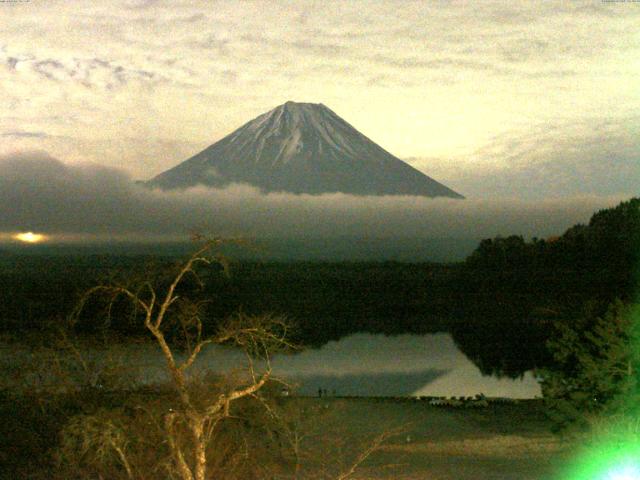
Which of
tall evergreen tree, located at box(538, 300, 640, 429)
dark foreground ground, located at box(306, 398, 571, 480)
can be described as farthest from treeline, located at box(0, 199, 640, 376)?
tall evergreen tree, located at box(538, 300, 640, 429)

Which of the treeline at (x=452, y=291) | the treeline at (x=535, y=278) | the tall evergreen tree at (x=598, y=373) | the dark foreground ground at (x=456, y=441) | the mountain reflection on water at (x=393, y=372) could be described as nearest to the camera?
the tall evergreen tree at (x=598, y=373)

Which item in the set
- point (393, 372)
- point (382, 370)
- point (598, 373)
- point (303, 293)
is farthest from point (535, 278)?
point (598, 373)

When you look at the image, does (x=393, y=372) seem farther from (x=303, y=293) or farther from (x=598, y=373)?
(x=303, y=293)

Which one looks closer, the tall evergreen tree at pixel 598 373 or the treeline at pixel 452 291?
the tall evergreen tree at pixel 598 373

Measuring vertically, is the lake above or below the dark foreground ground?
below

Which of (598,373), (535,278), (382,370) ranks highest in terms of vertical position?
(598,373)

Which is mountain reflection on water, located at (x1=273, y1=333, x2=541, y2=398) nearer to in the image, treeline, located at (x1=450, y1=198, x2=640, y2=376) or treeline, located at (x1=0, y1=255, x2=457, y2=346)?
treeline, located at (x1=0, y1=255, x2=457, y2=346)

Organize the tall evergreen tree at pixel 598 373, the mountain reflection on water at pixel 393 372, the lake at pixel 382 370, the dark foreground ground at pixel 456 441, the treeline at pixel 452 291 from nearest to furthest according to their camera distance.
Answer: the tall evergreen tree at pixel 598 373
the dark foreground ground at pixel 456 441
the lake at pixel 382 370
the mountain reflection on water at pixel 393 372
the treeline at pixel 452 291

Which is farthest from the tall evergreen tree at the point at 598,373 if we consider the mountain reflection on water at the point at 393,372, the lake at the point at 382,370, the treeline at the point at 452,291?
the treeline at the point at 452,291

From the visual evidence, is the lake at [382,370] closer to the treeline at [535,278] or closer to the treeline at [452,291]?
the treeline at [452,291]

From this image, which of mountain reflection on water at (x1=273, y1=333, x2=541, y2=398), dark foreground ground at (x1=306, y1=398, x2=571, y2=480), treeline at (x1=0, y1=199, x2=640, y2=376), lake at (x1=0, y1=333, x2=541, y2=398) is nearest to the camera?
dark foreground ground at (x1=306, y1=398, x2=571, y2=480)

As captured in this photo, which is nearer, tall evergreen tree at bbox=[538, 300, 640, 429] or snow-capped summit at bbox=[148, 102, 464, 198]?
tall evergreen tree at bbox=[538, 300, 640, 429]
